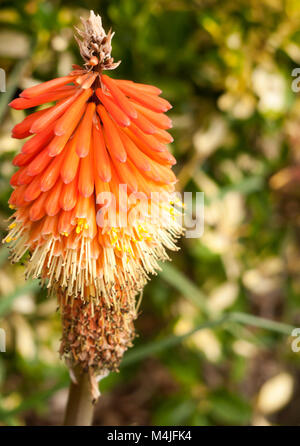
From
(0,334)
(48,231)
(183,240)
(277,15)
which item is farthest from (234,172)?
(48,231)

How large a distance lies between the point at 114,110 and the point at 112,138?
0.05 metres

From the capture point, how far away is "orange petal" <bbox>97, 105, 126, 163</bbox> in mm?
780

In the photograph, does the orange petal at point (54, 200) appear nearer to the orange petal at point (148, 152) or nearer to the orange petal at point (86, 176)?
the orange petal at point (86, 176)

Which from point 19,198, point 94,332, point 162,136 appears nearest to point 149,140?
point 162,136

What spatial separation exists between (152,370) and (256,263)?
0.75 meters

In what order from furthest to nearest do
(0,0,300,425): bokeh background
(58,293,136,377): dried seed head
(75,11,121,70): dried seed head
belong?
(0,0,300,425): bokeh background < (58,293,136,377): dried seed head < (75,11,121,70): dried seed head

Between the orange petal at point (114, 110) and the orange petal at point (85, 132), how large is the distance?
26 millimetres

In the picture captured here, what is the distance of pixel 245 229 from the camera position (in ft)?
5.81

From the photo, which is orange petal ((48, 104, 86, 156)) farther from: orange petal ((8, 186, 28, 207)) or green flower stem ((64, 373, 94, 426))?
green flower stem ((64, 373, 94, 426))

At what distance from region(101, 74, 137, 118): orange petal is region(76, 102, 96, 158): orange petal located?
2.0 inches

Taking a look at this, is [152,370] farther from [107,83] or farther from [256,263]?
[107,83]

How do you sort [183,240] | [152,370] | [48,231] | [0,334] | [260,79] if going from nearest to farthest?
1. [48,231]
2. [0,334]
3. [260,79]
4. [183,240]
5. [152,370]

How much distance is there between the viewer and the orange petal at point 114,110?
77cm

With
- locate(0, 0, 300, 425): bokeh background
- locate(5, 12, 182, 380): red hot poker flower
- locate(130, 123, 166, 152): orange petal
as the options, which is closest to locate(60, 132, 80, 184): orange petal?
locate(5, 12, 182, 380): red hot poker flower
